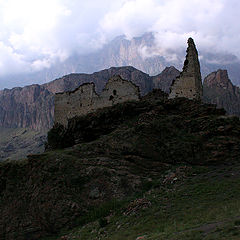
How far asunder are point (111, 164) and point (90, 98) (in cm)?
1210

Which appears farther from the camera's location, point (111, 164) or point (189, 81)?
point (189, 81)

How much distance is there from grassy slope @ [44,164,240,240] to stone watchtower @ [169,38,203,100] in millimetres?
9798

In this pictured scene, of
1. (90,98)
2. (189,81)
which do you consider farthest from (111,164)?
(90,98)

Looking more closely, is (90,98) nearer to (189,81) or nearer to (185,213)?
(189,81)

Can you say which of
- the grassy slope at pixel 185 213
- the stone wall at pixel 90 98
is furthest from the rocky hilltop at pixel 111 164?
the stone wall at pixel 90 98

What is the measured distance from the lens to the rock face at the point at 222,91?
171 meters

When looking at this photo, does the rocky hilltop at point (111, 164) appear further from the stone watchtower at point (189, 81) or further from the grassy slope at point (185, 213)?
the stone watchtower at point (189, 81)

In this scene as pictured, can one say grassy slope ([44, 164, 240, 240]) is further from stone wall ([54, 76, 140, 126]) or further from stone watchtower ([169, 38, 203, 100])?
stone wall ([54, 76, 140, 126])

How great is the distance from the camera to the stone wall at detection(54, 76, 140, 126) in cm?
2766

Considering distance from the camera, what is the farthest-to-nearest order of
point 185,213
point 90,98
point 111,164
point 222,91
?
point 222,91, point 90,98, point 111,164, point 185,213

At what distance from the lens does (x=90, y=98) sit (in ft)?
96.5

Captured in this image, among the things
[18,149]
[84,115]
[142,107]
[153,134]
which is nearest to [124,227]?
[153,134]

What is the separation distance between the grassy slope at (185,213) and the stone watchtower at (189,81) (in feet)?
32.1

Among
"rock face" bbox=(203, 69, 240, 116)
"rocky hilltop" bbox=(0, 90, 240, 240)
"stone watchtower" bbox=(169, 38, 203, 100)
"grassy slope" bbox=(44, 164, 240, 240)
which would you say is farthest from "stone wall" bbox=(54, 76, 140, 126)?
"rock face" bbox=(203, 69, 240, 116)
